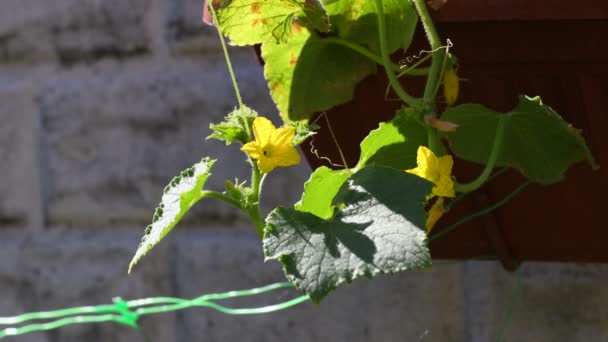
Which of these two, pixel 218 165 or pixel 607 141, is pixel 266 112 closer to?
pixel 218 165

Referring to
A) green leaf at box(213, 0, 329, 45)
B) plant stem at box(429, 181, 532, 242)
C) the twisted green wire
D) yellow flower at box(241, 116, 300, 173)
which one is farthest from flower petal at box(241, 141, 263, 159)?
the twisted green wire

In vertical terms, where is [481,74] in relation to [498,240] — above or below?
above

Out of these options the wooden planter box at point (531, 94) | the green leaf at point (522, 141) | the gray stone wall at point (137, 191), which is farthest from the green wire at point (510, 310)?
the green leaf at point (522, 141)

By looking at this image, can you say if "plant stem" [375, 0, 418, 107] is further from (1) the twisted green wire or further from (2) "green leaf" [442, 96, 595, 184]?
(1) the twisted green wire

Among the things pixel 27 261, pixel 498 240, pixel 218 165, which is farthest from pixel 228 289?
pixel 498 240

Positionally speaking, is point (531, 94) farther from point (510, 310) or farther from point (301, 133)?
point (510, 310)
